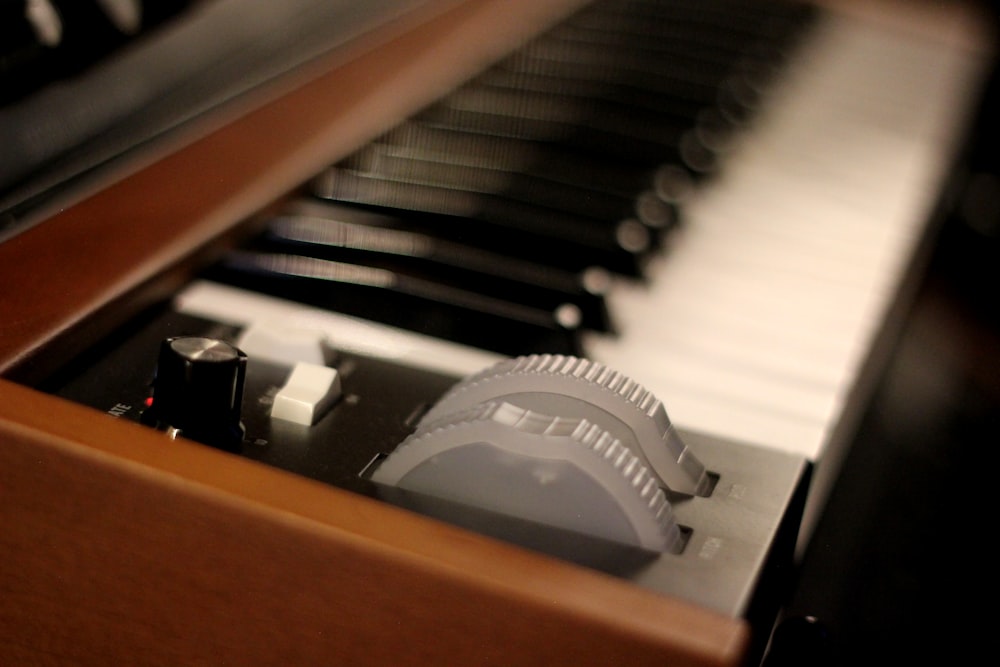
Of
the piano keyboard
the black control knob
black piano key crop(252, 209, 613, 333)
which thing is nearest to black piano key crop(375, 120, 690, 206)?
the piano keyboard

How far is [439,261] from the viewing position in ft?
2.97

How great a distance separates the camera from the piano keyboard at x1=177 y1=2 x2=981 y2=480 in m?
0.81

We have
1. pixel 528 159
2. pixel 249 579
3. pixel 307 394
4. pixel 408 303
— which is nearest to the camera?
pixel 249 579

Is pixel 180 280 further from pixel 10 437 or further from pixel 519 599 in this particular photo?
pixel 519 599

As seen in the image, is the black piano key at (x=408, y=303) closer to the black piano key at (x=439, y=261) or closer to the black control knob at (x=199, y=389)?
the black piano key at (x=439, y=261)

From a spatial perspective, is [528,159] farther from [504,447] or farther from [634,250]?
[504,447]

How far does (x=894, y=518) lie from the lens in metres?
1.72

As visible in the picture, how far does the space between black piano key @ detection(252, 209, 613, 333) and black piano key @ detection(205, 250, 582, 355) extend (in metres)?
0.02

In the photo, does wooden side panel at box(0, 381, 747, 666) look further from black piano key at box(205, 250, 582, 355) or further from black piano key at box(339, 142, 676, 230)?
black piano key at box(339, 142, 676, 230)

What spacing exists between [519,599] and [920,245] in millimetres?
867

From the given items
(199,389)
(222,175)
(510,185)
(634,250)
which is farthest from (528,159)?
(199,389)

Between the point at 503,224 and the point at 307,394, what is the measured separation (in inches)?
15.0

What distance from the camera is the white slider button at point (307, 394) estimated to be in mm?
622

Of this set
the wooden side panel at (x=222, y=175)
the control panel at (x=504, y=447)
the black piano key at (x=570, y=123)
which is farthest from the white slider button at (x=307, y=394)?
the black piano key at (x=570, y=123)
